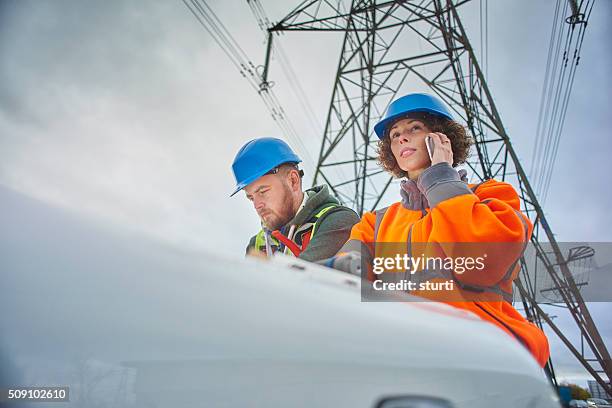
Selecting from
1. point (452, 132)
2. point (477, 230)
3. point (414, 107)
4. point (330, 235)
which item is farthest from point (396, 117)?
point (477, 230)

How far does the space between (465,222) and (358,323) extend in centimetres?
71

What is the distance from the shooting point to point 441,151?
132cm

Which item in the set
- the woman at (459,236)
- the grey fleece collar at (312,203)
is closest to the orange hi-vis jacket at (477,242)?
the woman at (459,236)

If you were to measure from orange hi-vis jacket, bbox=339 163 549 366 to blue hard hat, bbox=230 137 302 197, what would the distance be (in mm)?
994

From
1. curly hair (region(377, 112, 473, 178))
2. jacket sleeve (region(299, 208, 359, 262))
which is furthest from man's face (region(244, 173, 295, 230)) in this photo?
curly hair (region(377, 112, 473, 178))

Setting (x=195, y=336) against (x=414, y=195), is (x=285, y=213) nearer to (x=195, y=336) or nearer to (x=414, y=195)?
(x=414, y=195)

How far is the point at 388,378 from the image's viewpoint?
0.42m

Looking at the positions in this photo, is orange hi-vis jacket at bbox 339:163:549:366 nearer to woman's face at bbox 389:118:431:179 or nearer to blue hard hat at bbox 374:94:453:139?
woman's face at bbox 389:118:431:179

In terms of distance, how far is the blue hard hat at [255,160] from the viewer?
2.02 m

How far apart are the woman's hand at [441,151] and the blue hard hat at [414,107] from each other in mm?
206

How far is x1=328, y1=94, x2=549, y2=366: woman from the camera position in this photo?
1.03 meters

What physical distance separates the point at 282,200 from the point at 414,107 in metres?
0.88

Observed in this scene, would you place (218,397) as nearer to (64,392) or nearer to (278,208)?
(64,392)

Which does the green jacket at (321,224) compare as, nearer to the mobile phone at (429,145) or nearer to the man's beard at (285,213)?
the man's beard at (285,213)
